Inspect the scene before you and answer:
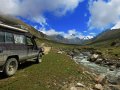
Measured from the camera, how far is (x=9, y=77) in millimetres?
15539

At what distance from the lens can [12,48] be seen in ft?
50.1

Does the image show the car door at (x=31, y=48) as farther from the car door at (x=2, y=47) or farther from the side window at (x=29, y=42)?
the car door at (x=2, y=47)

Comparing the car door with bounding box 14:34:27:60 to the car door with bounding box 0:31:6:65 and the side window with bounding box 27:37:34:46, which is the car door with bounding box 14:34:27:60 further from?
the car door with bounding box 0:31:6:65

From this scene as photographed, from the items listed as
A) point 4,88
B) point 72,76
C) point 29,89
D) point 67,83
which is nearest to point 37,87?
point 29,89

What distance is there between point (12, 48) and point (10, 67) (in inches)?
53.0

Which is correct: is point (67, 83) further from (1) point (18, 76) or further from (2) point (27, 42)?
(2) point (27, 42)

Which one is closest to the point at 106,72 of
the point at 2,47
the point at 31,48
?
the point at 31,48

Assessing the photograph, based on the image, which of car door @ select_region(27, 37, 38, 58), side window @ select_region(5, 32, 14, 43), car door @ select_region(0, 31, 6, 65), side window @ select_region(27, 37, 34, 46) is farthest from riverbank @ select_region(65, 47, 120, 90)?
car door @ select_region(0, 31, 6, 65)

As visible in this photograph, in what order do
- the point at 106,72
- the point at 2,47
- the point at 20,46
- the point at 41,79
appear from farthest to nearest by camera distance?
the point at 106,72 < the point at 20,46 < the point at 41,79 < the point at 2,47

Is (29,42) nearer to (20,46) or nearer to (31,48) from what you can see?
(31,48)

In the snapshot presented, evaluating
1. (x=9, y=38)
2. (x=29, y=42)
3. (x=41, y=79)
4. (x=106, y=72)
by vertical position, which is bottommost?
(x=106, y=72)

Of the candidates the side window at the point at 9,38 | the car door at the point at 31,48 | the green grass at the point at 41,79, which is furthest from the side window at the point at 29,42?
the side window at the point at 9,38

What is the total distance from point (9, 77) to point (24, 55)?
245cm

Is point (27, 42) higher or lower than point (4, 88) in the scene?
higher
